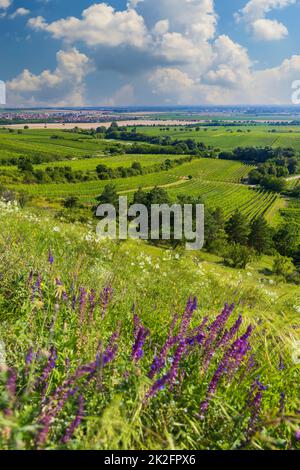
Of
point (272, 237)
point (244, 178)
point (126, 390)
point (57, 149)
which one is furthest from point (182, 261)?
point (57, 149)

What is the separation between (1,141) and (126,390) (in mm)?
167005

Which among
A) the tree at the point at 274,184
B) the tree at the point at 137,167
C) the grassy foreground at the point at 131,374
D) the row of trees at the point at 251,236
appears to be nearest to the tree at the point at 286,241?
the row of trees at the point at 251,236

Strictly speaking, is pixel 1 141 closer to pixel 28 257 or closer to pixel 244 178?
pixel 244 178

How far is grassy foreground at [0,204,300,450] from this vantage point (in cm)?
223

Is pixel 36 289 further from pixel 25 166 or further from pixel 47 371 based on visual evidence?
pixel 25 166

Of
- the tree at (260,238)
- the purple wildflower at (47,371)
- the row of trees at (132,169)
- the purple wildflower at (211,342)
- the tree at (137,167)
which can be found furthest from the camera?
the tree at (137,167)

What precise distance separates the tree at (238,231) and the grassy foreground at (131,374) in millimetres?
77518

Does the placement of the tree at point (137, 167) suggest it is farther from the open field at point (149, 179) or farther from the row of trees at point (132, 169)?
the open field at point (149, 179)

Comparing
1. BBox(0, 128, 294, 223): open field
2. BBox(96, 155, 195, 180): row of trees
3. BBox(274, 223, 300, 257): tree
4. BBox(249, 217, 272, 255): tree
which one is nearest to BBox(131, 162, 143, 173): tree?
BBox(96, 155, 195, 180): row of trees

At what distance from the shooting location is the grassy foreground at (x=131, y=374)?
2234 mm

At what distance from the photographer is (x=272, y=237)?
81562mm

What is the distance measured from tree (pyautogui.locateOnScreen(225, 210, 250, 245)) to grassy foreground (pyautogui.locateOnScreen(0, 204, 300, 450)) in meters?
77.5

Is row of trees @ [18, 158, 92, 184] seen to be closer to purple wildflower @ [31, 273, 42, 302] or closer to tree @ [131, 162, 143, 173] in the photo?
tree @ [131, 162, 143, 173]

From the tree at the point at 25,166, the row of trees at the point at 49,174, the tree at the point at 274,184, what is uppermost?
the tree at the point at 25,166
